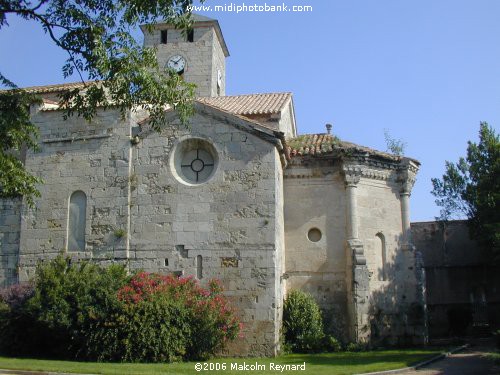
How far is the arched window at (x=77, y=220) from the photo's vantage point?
59.8ft

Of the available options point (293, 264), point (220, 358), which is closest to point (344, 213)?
point (293, 264)

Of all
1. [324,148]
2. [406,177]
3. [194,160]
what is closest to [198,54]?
[324,148]

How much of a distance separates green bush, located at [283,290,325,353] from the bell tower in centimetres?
1398

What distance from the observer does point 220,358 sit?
1600 cm

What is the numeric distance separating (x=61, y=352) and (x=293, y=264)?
8225 millimetres

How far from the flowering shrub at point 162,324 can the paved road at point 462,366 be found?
5.49 metres

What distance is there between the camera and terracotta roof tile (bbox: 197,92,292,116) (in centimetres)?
2106

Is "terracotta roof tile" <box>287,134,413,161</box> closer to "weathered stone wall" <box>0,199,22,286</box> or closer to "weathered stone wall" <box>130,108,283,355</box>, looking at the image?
"weathered stone wall" <box>130,108,283,355</box>

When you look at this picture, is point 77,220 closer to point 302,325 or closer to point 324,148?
point 302,325

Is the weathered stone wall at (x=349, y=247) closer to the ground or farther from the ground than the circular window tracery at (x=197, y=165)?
closer to the ground

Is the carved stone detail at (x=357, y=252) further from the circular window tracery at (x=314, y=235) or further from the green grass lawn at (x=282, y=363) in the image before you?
the green grass lawn at (x=282, y=363)

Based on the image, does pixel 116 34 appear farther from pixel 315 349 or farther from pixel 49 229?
pixel 315 349

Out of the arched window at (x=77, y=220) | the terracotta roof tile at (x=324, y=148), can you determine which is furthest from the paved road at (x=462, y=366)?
the arched window at (x=77, y=220)

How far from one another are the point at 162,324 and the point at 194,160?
5866mm
